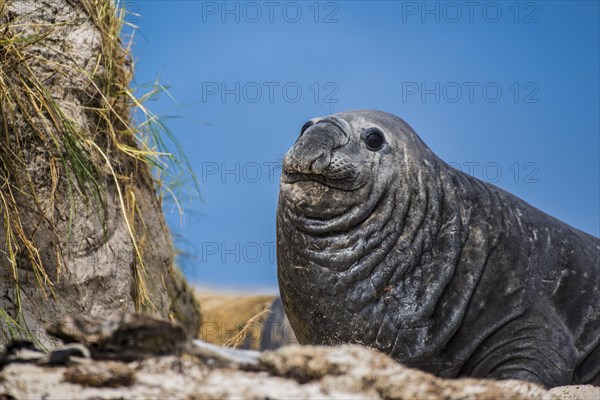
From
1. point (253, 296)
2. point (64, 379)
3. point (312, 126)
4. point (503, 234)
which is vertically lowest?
point (253, 296)

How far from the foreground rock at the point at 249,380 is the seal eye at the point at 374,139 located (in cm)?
243

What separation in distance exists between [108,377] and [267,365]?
448 millimetres

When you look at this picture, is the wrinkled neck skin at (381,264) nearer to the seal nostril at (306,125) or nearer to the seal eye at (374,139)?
the seal eye at (374,139)

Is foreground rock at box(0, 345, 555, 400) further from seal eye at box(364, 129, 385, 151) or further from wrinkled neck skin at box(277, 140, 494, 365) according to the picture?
seal eye at box(364, 129, 385, 151)

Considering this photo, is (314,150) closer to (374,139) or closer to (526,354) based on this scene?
(374,139)

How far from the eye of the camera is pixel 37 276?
5.50m

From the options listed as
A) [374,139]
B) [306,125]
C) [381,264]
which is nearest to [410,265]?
[381,264]

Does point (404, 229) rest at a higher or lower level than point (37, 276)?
higher

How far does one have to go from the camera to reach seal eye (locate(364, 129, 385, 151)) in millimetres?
5086

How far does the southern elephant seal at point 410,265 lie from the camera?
16.2ft

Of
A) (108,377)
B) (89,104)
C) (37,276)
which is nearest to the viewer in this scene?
(108,377)

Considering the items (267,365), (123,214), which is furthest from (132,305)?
(267,365)

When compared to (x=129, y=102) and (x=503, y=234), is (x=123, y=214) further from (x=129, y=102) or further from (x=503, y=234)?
(x=503, y=234)

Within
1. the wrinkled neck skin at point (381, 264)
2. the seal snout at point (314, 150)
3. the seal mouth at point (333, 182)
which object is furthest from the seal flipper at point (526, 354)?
the seal snout at point (314, 150)
